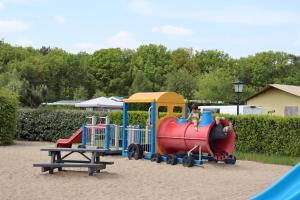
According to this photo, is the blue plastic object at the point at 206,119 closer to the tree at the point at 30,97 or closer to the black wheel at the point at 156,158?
the black wheel at the point at 156,158

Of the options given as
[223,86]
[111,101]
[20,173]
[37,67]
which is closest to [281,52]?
[223,86]

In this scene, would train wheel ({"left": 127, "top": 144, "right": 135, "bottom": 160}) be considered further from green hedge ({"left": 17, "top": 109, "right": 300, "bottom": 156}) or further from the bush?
the bush

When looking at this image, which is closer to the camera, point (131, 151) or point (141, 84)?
point (131, 151)

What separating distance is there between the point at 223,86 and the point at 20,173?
4828 cm

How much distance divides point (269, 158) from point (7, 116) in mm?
11682

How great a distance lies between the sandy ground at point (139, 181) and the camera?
9.90 metres

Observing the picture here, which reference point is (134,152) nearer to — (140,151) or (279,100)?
(140,151)

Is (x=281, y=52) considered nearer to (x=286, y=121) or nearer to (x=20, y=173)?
(x=286, y=121)

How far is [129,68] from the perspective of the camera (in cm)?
7912

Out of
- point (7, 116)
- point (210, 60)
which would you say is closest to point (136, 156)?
point (7, 116)

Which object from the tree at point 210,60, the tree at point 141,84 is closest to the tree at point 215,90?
the tree at point 141,84

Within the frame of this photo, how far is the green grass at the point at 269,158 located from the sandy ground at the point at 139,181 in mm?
1100

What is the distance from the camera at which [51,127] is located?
26.6 meters

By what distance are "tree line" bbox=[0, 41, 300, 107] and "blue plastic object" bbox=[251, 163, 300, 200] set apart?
6021 cm
